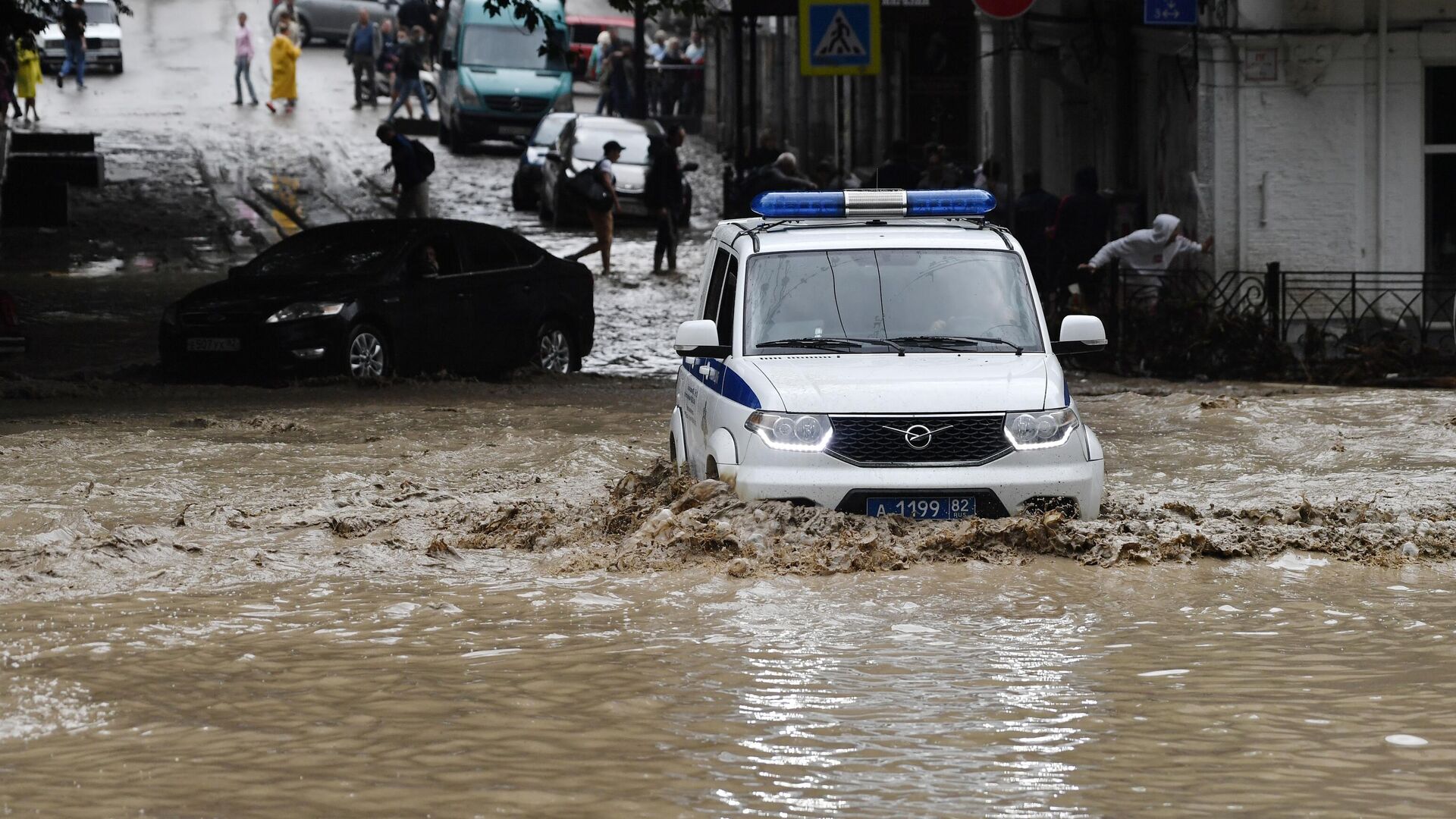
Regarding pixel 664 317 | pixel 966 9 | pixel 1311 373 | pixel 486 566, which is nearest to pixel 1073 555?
pixel 486 566

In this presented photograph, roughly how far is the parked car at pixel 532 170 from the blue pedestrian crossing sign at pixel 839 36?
15174mm

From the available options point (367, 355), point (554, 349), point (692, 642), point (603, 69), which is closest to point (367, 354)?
point (367, 355)

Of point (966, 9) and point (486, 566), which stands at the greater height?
point (966, 9)

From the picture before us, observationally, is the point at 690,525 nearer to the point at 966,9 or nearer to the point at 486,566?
the point at 486,566

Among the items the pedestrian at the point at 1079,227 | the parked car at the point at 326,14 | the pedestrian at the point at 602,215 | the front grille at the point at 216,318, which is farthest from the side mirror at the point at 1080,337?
the parked car at the point at 326,14

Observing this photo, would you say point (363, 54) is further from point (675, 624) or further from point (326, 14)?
point (675, 624)

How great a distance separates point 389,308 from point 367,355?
438 mm

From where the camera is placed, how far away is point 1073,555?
880 cm

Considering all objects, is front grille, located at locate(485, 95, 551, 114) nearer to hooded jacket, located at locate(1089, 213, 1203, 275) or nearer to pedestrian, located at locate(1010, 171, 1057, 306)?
pedestrian, located at locate(1010, 171, 1057, 306)

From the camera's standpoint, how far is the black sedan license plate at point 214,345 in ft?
52.7

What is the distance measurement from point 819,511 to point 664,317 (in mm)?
13682

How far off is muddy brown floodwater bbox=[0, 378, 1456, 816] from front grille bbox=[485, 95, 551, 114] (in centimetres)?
2468

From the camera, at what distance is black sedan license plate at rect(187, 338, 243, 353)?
16078 mm

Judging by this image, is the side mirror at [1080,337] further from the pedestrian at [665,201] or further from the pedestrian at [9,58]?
the pedestrian at [9,58]
